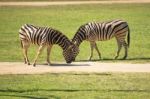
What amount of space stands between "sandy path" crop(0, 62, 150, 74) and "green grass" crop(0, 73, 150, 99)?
74cm

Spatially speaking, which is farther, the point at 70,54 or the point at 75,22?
the point at 75,22

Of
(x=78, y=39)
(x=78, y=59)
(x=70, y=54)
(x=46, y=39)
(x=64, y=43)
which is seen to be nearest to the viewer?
(x=46, y=39)

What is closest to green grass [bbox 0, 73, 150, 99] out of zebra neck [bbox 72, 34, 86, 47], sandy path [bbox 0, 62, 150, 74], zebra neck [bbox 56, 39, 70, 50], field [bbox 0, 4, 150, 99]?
field [bbox 0, 4, 150, 99]

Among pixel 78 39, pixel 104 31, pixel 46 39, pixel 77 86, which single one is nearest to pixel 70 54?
pixel 46 39

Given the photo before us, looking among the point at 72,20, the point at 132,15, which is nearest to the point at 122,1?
the point at 132,15

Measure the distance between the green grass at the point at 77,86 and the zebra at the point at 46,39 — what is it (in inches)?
102

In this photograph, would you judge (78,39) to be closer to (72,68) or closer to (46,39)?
(46,39)

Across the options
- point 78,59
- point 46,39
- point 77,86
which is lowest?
point 77,86

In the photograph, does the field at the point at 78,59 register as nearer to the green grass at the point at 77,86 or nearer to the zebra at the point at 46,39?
the green grass at the point at 77,86

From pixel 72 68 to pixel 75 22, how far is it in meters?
19.8

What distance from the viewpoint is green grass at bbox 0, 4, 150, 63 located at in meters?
24.0

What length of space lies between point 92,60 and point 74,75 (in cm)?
418

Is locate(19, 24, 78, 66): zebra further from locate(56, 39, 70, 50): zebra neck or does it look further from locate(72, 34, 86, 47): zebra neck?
locate(72, 34, 86, 47): zebra neck

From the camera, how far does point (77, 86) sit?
16.4m
